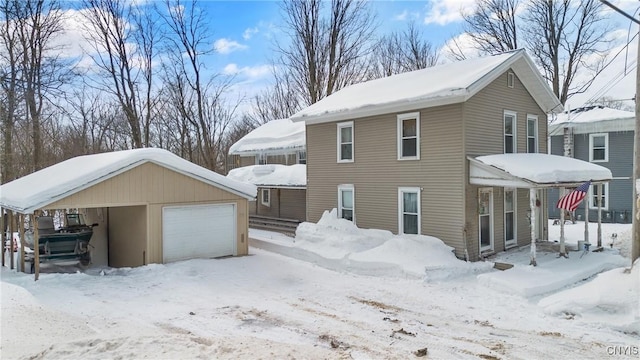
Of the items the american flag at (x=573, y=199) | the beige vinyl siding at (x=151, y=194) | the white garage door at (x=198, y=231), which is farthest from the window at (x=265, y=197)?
the american flag at (x=573, y=199)

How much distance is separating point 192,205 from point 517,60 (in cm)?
1145

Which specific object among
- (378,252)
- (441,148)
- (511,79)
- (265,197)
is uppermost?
(511,79)

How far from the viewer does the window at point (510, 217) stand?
14414 mm

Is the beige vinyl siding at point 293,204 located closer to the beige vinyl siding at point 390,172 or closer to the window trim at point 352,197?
the beige vinyl siding at point 390,172

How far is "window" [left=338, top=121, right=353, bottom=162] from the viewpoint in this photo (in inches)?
630

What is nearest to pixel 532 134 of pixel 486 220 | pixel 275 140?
pixel 486 220

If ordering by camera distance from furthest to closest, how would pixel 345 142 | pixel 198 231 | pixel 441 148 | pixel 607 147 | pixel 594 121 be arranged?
pixel 607 147
pixel 594 121
pixel 345 142
pixel 198 231
pixel 441 148

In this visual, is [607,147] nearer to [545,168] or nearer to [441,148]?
[545,168]

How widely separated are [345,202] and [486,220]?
5.05 m

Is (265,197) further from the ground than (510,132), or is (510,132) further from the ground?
(510,132)

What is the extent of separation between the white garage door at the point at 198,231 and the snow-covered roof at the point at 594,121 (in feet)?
59.6

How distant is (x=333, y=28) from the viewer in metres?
31.2

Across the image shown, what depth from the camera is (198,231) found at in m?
13.7

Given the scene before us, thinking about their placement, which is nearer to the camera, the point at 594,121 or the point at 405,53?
the point at 594,121
